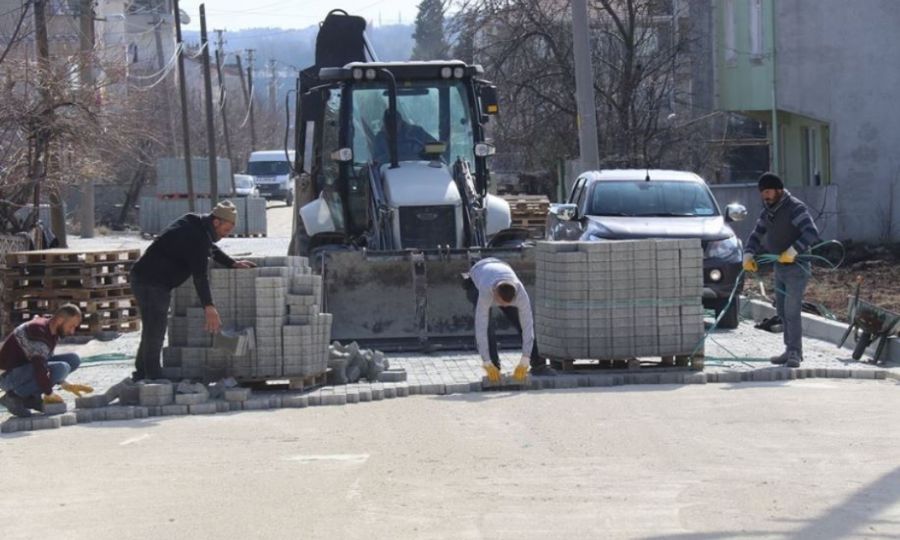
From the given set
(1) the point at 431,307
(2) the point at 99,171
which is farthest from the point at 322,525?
(2) the point at 99,171

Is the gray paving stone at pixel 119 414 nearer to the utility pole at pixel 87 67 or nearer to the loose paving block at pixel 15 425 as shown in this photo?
the loose paving block at pixel 15 425

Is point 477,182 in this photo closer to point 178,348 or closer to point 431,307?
point 431,307

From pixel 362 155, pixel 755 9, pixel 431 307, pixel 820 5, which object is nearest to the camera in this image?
pixel 431 307

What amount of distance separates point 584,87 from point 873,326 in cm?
841

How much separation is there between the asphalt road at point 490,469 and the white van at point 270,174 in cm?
5394

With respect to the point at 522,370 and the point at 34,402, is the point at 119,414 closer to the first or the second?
the point at 34,402

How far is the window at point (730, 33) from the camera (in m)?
35.4

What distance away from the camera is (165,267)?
1306 centimetres

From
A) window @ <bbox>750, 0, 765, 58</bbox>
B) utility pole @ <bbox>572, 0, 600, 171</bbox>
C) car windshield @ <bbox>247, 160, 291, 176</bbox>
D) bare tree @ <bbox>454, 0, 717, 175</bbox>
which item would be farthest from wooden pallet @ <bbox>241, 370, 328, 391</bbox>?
car windshield @ <bbox>247, 160, 291, 176</bbox>

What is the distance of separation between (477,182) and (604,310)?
4717 mm

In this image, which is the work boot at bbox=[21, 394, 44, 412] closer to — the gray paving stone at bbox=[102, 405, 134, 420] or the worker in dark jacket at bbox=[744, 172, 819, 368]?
the gray paving stone at bbox=[102, 405, 134, 420]

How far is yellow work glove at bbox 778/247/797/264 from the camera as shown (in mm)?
14141

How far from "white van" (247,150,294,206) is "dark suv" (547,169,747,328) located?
46.9 m

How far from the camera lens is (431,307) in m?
16.1
